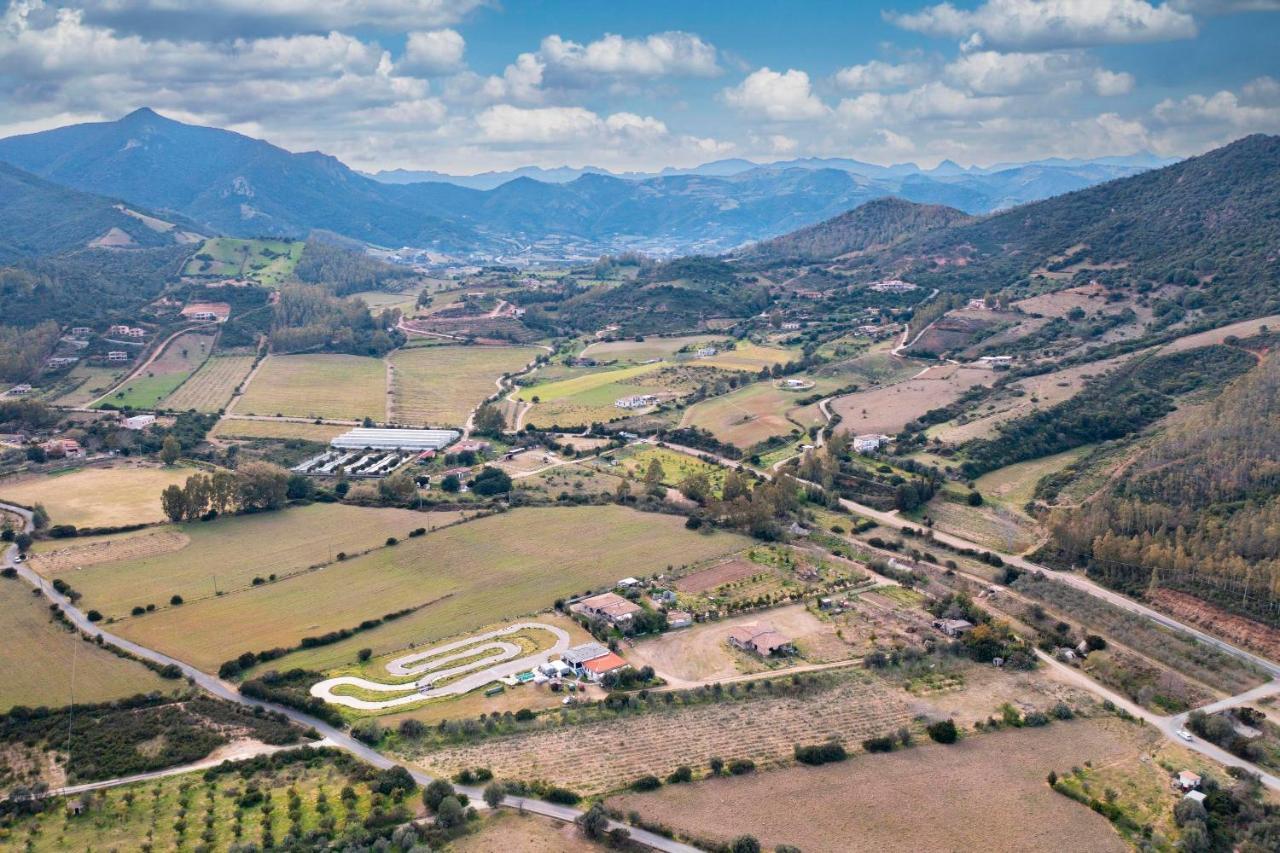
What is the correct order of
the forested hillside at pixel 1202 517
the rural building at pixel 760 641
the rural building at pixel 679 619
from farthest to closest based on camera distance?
the forested hillside at pixel 1202 517
the rural building at pixel 679 619
the rural building at pixel 760 641

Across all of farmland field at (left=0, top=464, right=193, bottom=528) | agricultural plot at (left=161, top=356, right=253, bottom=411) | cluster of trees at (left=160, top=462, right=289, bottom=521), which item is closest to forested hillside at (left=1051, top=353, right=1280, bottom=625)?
cluster of trees at (left=160, top=462, right=289, bottom=521)

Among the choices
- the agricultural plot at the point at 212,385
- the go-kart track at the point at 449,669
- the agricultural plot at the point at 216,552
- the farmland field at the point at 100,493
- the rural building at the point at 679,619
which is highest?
the agricultural plot at the point at 212,385

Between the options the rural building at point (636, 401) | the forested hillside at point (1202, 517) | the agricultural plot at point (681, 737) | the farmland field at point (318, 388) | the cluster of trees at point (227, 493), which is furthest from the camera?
the farmland field at point (318, 388)

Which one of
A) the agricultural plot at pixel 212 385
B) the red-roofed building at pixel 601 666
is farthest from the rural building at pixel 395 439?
the red-roofed building at pixel 601 666

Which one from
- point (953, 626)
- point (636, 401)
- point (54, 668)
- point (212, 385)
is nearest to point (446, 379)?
point (212, 385)

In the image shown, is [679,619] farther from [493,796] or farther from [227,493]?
[227,493]

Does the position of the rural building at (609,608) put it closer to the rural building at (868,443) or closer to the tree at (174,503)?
the tree at (174,503)
